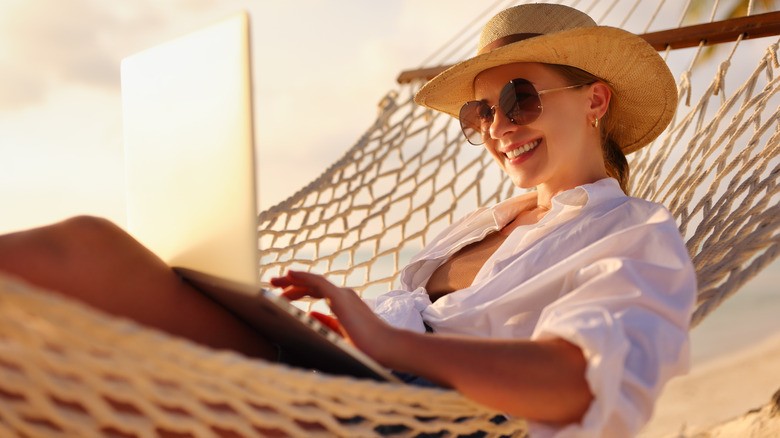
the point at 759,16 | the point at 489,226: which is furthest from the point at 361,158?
the point at 759,16

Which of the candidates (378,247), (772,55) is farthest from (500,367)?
(772,55)

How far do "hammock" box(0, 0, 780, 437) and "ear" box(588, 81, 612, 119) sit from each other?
356mm

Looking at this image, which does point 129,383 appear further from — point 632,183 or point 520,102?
point 632,183

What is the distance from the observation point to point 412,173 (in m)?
2.43

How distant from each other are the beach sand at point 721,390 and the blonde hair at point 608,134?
3241 mm

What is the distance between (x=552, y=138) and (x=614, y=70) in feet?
0.81

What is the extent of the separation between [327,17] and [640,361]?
8.57 m

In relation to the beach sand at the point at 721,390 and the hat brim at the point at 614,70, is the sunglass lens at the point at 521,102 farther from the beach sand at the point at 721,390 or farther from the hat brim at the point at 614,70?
the beach sand at the point at 721,390

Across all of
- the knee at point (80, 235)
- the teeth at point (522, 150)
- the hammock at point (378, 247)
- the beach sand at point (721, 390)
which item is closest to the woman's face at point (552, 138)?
the teeth at point (522, 150)

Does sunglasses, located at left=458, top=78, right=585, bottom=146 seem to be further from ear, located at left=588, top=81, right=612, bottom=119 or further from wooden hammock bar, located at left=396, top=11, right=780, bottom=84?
wooden hammock bar, located at left=396, top=11, right=780, bottom=84

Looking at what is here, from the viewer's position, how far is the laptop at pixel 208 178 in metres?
0.80

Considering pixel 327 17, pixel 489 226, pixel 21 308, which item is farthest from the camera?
pixel 327 17

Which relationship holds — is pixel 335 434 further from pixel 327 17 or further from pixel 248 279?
pixel 327 17

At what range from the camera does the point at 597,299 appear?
0.95 meters
